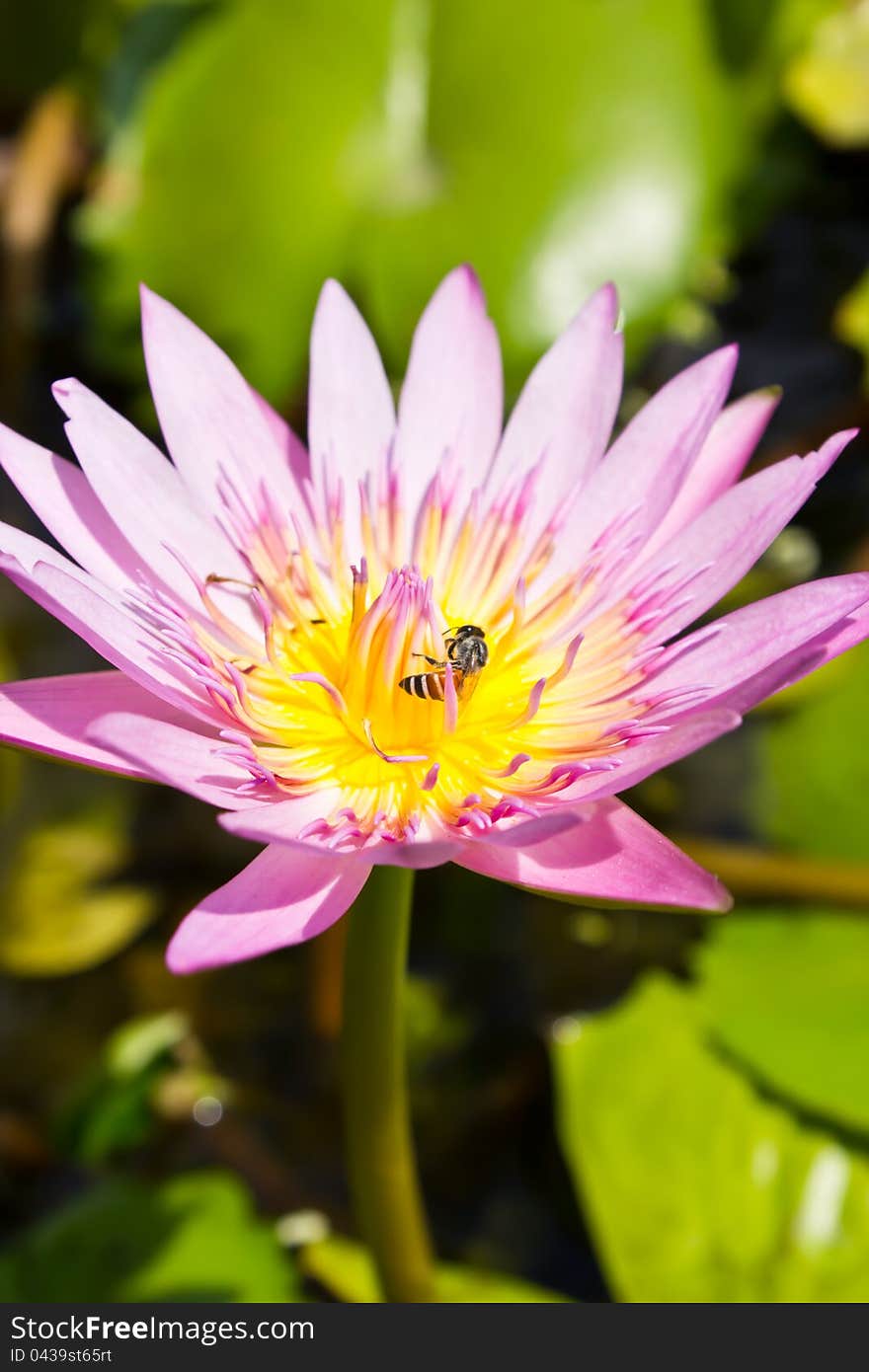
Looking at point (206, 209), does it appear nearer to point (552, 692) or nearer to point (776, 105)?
point (776, 105)

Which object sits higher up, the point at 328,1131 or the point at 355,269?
the point at 355,269

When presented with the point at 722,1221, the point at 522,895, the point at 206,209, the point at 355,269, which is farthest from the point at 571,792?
the point at 206,209

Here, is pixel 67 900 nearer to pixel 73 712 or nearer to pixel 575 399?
pixel 73 712

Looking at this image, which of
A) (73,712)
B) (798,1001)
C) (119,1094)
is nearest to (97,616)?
(73,712)

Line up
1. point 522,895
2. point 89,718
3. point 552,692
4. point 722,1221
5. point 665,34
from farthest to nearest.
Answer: point 665,34, point 522,895, point 722,1221, point 552,692, point 89,718

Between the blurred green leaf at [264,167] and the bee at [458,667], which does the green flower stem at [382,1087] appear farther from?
the blurred green leaf at [264,167]
